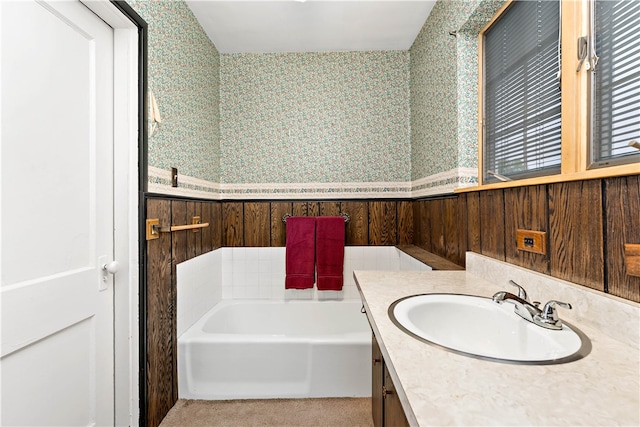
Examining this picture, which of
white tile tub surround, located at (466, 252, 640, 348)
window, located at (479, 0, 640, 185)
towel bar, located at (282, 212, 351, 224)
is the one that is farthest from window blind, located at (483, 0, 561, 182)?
towel bar, located at (282, 212, 351, 224)

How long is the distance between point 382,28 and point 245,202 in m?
1.74

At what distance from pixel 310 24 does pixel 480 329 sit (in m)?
2.22

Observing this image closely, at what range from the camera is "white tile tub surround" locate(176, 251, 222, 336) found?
75.0 inches

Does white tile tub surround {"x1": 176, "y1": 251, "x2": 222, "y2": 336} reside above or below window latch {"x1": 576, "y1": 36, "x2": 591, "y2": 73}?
below

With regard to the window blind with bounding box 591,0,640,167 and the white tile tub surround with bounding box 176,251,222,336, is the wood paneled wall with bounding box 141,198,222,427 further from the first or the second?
the window blind with bounding box 591,0,640,167

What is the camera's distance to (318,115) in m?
2.60

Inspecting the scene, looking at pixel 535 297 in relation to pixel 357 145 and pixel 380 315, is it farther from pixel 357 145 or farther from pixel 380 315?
pixel 357 145

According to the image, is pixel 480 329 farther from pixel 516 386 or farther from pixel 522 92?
pixel 522 92

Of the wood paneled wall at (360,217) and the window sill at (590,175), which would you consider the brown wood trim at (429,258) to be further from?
the window sill at (590,175)

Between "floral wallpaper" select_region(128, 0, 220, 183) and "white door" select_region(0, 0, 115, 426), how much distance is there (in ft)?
0.86

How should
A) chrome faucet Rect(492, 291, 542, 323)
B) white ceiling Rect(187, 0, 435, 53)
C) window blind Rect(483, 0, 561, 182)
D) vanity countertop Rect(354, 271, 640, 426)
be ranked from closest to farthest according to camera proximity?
1. vanity countertop Rect(354, 271, 640, 426)
2. chrome faucet Rect(492, 291, 542, 323)
3. window blind Rect(483, 0, 561, 182)
4. white ceiling Rect(187, 0, 435, 53)

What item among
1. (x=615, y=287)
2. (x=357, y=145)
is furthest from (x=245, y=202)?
(x=615, y=287)

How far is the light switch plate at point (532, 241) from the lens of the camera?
3.21ft

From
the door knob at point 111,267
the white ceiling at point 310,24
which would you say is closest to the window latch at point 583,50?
the white ceiling at point 310,24
